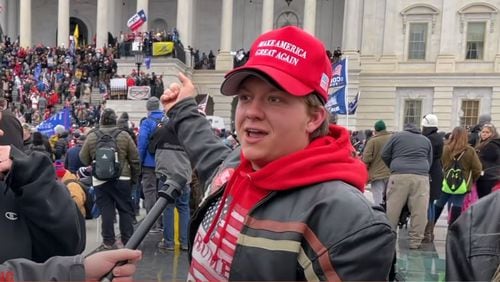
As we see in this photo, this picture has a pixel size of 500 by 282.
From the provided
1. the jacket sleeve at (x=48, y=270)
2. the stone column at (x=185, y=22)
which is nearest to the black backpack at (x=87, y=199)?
the jacket sleeve at (x=48, y=270)

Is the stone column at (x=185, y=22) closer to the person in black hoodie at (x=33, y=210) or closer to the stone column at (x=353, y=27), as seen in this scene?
the stone column at (x=353, y=27)

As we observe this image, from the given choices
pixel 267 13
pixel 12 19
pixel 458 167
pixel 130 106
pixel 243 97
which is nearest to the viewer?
pixel 243 97

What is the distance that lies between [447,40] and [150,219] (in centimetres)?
3894

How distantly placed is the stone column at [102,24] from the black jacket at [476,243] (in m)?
38.8

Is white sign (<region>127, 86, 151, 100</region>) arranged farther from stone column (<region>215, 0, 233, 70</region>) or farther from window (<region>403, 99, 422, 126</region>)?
window (<region>403, 99, 422, 126</region>)

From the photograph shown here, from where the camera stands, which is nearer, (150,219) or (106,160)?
(150,219)

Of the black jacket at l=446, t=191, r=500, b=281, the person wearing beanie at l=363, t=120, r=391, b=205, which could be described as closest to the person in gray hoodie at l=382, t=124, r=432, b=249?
the person wearing beanie at l=363, t=120, r=391, b=205

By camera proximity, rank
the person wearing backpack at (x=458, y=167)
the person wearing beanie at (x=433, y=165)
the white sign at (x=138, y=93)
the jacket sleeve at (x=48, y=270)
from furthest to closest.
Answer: the white sign at (x=138, y=93) → the person wearing beanie at (x=433, y=165) → the person wearing backpack at (x=458, y=167) → the jacket sleeve at (x=48, y=270)

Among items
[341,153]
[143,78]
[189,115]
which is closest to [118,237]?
[189,115]

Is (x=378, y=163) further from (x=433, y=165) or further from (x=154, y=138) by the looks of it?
(x=154, y=138)

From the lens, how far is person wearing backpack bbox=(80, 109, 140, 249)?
721cm

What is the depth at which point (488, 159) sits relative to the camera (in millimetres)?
8859

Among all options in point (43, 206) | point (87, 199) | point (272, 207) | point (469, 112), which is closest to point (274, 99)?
point (272, 207)

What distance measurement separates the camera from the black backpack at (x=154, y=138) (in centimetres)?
736
